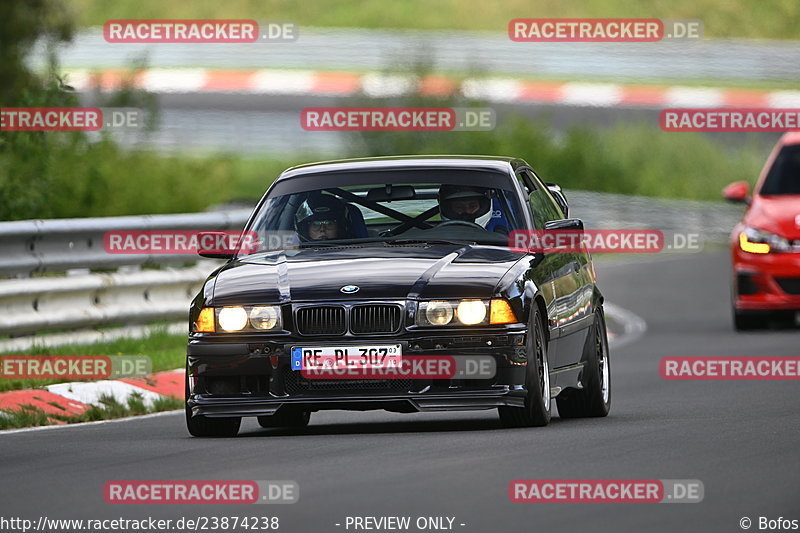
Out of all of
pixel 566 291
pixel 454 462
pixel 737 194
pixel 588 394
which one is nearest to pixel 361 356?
pixel 454 462

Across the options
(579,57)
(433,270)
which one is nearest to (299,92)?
(579,57)

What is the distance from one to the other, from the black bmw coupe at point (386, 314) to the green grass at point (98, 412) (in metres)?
1.63

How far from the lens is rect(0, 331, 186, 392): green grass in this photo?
14875mm

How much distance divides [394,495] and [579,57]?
4085cm

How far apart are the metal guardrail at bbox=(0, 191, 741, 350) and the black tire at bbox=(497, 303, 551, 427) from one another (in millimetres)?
4979

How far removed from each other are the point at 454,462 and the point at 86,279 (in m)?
7.19

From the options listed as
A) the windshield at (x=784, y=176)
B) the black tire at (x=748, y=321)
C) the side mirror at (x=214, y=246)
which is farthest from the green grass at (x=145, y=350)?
the windshield at (x=784, y=176)

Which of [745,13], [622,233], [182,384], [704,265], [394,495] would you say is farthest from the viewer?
[745,13]

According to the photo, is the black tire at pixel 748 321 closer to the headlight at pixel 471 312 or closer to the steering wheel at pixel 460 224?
the steering wheel at pixel 460 224

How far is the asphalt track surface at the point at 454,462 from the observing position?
785 centimetres

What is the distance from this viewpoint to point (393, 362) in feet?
34.8

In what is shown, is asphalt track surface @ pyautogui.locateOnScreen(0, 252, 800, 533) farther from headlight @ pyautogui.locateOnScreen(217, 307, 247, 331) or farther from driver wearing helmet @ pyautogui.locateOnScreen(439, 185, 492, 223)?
driver wearing helmet @ pyautogui.locateOnScreen(439, 185, 492, 223)

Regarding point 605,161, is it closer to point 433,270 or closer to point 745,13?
point 745,13

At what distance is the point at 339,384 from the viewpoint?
420 inches
